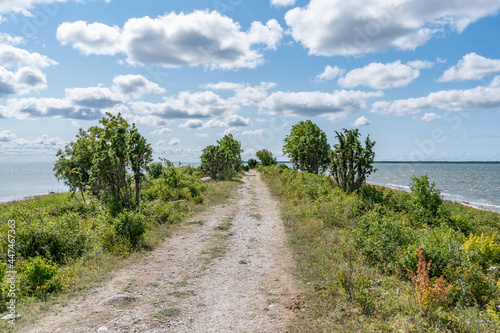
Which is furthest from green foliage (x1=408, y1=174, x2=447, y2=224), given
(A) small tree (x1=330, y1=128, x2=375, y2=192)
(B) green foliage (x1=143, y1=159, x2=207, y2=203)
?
(B) green foliage (x1=143, y1=159, x2=207, y2=203)

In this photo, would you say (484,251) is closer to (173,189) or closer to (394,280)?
(394,280)

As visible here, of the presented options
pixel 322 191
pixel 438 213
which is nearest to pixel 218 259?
pixel 322 191

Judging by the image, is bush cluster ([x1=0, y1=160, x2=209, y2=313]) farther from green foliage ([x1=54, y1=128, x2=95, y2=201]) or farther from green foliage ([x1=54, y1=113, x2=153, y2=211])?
green foliage ([x1=54, y1=128, x2=95, y2=201])

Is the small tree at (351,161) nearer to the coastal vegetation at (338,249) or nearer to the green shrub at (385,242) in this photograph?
the coastal vegetation at (338,249)

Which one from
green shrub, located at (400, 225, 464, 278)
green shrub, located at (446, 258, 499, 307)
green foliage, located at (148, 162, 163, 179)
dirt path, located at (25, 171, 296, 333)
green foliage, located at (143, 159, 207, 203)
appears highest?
green foliage, located at (148, 162, 163, 179)

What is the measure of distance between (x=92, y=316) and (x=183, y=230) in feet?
27.2

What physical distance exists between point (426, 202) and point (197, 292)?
48.0 ft

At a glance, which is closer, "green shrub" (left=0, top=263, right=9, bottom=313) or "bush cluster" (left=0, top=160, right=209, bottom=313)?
"green shrub" (left=0, top=263, right=9, bottom=313)

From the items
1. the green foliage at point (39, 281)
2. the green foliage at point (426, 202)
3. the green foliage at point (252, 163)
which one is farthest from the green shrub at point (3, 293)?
the green foliage at point (252, 163)

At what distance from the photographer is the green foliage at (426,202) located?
51.9 feet

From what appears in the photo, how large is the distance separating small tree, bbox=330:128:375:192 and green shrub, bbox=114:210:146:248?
577 inches

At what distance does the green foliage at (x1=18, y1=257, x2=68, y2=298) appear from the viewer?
7.16m

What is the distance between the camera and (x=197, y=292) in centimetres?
761

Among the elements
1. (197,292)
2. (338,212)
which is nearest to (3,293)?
(197,292)
